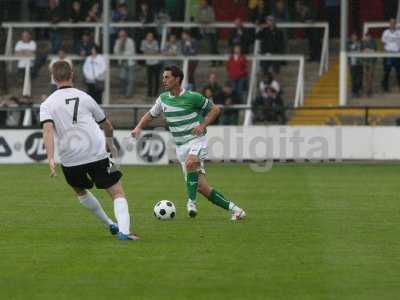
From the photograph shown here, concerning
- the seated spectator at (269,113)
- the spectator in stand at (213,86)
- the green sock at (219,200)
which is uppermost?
A: the green sock at (219,200)

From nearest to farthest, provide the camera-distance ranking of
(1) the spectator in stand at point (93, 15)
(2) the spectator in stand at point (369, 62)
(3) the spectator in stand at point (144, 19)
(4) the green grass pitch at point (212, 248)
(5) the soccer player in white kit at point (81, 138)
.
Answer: (4) the green grass pitch at point (212, 248) < (5) the soccer player in white kit at point (81, 138) < (2) the spectator in stand at point (369, 62) < (3) the spectator in stand at point (144, 19) < (1) the spectator in stand at point (93, 15)

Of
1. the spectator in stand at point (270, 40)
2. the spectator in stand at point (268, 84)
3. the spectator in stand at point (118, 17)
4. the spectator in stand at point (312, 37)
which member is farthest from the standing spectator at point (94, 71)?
the spectator in stand at point (312, 37)

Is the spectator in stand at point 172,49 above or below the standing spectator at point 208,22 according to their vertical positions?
below

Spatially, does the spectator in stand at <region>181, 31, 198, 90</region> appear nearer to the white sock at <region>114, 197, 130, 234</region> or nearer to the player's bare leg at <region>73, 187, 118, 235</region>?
the player's bare leg at <region>73, 187, 118, 235</region>

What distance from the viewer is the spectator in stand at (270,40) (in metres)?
32.3

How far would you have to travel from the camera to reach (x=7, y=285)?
10273 mm

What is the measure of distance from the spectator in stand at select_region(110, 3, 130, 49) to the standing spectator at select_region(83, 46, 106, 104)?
8.21ft

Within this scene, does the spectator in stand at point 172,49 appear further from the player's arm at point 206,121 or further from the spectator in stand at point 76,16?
the player's arm at point 206,121

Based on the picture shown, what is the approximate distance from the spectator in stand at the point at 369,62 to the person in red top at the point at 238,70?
10.2 ft

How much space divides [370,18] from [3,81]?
10973mm

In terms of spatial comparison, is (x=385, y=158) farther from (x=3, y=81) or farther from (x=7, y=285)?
(x=7, y=285)

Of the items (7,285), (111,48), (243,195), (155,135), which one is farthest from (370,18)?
(7,285)

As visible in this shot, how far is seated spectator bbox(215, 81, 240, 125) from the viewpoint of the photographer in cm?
2931

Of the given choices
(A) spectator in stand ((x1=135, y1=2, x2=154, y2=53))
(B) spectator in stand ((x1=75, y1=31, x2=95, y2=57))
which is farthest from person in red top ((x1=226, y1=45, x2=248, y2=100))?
(B) spectator in stand ((x1=75, y1=31, x2=95, y2=57))
